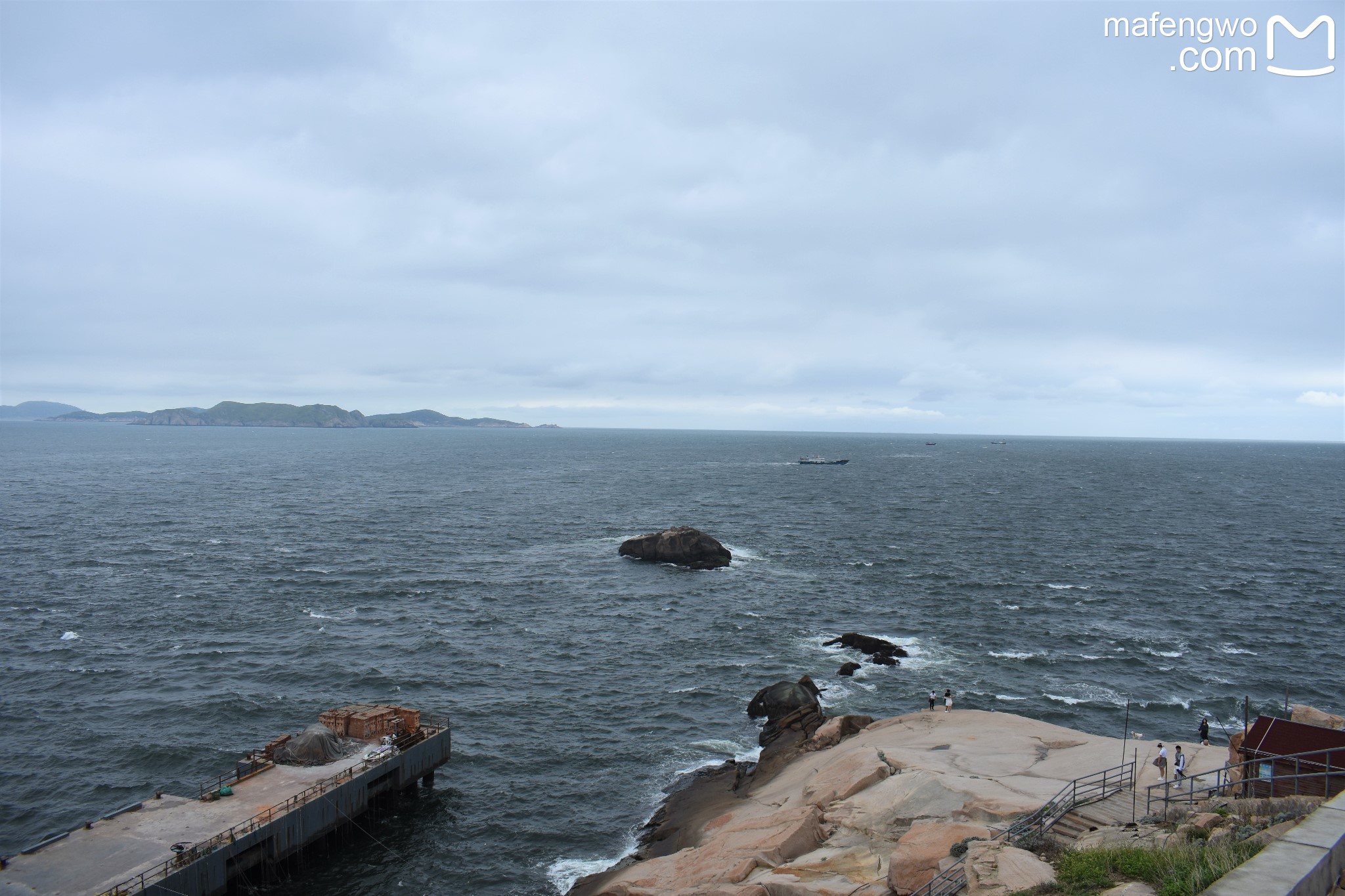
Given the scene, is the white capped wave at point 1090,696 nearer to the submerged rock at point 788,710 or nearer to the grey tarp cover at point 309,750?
the submerged rock at point 788,710

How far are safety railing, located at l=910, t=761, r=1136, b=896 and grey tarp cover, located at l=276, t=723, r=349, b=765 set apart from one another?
29.5 m

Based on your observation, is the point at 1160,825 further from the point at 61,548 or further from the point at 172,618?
the point at 61,548

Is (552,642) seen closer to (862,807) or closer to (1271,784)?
(862,807)

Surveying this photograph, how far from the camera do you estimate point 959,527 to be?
118 metres

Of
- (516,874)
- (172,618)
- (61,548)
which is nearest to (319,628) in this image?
(172,618)

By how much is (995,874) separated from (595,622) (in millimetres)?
50759

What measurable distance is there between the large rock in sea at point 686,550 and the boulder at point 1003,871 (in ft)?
220

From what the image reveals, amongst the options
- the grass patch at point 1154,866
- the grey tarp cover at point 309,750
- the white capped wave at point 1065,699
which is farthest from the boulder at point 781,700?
the grass patch at point 1154,866

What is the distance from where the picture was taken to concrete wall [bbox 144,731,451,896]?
29438 millimetres

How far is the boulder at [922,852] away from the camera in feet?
76.7

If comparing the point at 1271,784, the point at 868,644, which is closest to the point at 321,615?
the point at 868,644

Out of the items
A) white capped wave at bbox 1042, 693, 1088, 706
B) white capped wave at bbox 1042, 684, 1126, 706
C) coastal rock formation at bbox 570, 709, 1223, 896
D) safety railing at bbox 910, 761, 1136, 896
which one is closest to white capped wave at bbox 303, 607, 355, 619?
coastal rock formation at bbox 570, 709, 1223, 896

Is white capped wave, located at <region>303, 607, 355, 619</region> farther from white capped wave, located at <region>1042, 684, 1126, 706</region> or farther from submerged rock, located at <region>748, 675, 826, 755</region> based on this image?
white capped wave, located at <region>1042, 684, 1126, 706</region>

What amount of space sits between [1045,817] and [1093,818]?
1473 mm
